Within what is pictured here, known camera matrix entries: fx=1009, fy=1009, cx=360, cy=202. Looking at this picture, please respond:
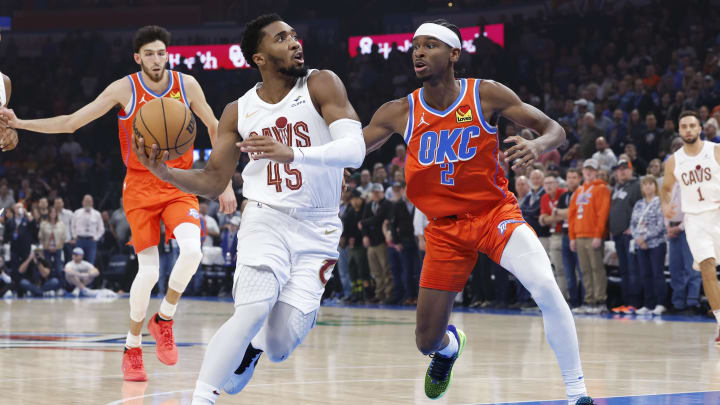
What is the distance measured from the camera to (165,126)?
15.7ft

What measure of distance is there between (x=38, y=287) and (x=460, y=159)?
1675cm

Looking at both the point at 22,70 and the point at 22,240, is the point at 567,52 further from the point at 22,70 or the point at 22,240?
the point at 22,70

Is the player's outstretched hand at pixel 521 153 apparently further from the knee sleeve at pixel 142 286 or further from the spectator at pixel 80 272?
the spectator at pixel 80 272

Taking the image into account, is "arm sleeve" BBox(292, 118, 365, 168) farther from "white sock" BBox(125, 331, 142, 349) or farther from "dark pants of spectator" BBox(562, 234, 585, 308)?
"dark pants of spectator" BBox(562, 234, 585, 308)

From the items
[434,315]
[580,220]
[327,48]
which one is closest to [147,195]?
[434,315]

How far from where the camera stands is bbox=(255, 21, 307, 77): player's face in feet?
16.4

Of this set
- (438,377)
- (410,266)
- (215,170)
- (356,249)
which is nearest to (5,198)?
(356,249)

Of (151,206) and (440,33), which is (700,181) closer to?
(440,33)

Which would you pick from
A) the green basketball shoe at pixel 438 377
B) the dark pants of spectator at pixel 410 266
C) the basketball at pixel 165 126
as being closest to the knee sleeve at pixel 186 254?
the green basketball shoe at pixel 438 377

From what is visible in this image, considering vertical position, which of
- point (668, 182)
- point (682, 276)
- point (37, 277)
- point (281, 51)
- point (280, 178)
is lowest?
point (37, 277)

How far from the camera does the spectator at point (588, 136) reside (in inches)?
637

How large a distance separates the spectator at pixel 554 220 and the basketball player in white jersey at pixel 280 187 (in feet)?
31.7

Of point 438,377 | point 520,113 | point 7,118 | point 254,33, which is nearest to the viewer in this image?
point 254,33

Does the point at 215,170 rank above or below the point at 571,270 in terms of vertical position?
above
